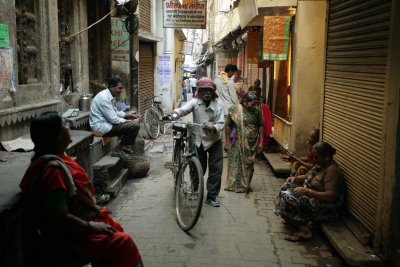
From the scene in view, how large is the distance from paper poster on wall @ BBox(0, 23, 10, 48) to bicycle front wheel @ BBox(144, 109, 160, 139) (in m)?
8.72

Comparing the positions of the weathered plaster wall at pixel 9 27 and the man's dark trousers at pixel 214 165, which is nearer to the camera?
the weathered plaster wall at pixel 9 27

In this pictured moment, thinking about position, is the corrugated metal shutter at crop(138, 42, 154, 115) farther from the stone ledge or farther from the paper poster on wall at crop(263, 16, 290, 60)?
the stone ledge

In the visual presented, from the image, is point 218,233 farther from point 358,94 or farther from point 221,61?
point 221,61

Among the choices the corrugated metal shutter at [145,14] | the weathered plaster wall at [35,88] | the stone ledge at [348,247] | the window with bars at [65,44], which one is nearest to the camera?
the stone ledge at [348,247]

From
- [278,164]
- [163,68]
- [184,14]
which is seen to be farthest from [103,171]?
[163,68]

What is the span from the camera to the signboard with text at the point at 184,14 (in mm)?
13672

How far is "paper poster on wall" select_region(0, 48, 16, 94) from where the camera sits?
16.0ft

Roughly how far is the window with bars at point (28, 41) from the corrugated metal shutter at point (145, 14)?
8.13 m

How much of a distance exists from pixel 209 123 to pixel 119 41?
482 centimetres

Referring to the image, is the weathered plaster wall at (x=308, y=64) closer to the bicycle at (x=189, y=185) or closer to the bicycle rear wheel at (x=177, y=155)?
the bicycle rear wheel at (x=177, y=155)

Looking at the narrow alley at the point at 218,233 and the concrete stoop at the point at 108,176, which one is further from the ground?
the concrete stoop at the point at 108,176

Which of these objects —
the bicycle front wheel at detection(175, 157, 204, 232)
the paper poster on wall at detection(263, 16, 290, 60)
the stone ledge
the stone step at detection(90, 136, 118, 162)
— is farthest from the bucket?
the stone ledge

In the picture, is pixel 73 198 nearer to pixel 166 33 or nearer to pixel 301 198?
pixel 301 198

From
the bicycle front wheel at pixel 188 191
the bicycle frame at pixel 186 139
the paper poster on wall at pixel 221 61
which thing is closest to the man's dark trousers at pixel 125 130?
the bicycle frame at pixel 186 139
